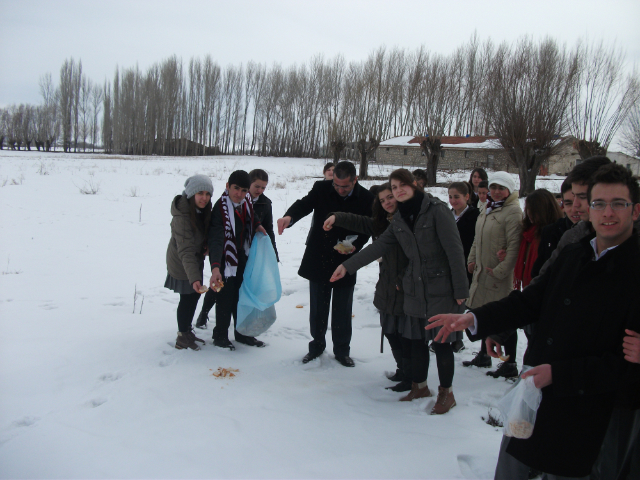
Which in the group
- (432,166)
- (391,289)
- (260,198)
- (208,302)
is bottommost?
(208,302)

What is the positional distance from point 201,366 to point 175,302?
2059mm

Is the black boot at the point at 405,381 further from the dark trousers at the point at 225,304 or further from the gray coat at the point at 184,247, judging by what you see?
the gray coat at the point at 184,247

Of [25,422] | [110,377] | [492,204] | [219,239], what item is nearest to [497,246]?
[492,204]

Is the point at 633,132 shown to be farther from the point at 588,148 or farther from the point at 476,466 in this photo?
the point at 476,466

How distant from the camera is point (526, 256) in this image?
3.97m

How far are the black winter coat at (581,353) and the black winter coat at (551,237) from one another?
5.36 feet

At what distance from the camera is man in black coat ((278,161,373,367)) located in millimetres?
4082

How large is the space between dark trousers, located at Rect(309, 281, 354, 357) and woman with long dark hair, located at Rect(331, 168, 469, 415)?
0.82 metres

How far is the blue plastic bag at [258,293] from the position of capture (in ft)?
13.8

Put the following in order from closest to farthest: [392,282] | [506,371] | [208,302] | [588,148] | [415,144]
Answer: [392,282] → [506,371] → [208,302] → [588,148] → [415,144]

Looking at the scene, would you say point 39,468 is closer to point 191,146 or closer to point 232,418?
point 232,418

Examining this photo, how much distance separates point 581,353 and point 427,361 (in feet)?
5.66

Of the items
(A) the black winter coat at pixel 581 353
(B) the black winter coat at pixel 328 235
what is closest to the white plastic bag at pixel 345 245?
(B) the black winter coat at pixel 328 235

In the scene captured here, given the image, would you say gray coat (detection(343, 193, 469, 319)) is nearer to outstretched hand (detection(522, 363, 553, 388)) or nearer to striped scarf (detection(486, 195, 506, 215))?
striped scarf (detection(486, 195, 506, 215))
